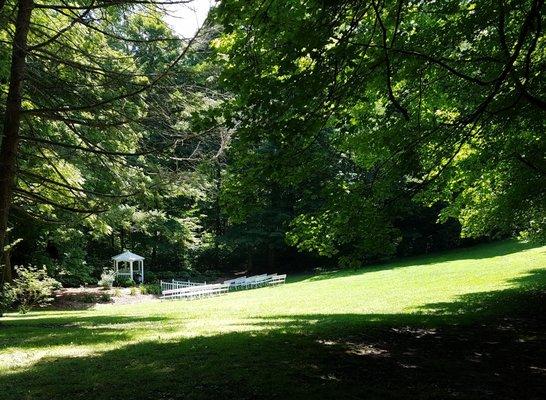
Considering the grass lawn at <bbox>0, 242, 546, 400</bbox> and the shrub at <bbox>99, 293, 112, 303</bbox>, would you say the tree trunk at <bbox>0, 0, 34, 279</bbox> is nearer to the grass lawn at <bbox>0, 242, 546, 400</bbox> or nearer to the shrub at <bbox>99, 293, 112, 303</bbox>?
the grass lawn at <bbox>0, 242, 546, 400</bbox>

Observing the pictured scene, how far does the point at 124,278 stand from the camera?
3434 cm

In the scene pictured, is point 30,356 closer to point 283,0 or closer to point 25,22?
point 25,22

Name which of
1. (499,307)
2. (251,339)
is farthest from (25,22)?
(499,307)

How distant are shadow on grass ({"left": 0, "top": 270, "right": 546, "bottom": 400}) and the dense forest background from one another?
1712 mm

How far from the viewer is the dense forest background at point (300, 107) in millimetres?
6039

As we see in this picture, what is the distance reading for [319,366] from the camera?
6898 millimetres

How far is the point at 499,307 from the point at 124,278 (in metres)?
27.6

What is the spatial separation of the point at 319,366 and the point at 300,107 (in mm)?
3723

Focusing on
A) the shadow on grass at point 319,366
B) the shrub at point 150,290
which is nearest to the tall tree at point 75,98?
the shadow on grass at point 319,366

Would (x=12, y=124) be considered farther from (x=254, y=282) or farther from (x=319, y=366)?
(x=254, y=282)

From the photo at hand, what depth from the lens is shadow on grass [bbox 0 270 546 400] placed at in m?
5.83

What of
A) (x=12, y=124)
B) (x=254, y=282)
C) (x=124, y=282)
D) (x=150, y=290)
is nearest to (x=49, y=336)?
(x=12, y=124)

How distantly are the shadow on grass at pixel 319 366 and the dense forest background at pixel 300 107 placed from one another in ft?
5.62

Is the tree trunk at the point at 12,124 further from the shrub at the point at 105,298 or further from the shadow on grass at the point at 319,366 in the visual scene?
the shrub at the point at 105,298
